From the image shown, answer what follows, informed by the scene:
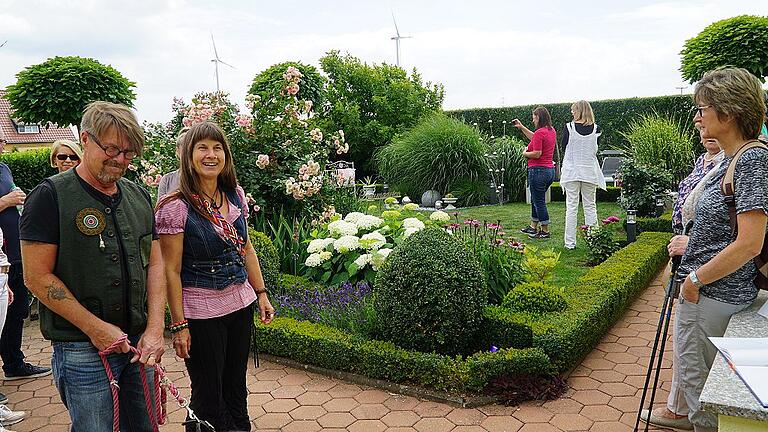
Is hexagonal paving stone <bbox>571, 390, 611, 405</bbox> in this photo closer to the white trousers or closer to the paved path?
the paved path

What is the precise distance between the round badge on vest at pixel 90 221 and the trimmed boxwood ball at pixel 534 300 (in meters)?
2.96

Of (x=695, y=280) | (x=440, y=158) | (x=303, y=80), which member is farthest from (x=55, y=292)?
(x=303, y=80)

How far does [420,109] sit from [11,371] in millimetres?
16084

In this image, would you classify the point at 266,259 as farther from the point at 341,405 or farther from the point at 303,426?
the point at 303,426

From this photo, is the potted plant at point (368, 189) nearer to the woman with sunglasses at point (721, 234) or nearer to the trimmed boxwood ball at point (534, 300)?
the trimmed boxwood ball at point (534, 300)

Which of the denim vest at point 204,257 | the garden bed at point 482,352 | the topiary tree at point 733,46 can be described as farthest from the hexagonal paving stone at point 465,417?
the topiary tree at point 733,46

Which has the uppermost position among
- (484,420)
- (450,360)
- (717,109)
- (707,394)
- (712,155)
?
(717,109)

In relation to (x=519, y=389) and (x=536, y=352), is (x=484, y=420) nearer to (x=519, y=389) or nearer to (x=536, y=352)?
(x=519, y=389)

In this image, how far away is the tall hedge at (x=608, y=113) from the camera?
48.2 ft

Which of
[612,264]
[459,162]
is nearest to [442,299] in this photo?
[612,264]

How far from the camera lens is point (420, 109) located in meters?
18.9

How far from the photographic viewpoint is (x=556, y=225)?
8.85m

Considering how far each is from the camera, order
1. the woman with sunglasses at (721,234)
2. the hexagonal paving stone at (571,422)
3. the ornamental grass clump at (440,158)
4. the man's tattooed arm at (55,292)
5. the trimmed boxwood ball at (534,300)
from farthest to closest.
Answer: the ornamental grass clump at (440,158), the trimmed boxwood ball at (534,300), the hexagonal paving stone at (571,422), the woman with sunglasses at (721,234), the man's tattooed arm at (55,292)

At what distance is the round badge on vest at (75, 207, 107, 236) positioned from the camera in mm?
1878
